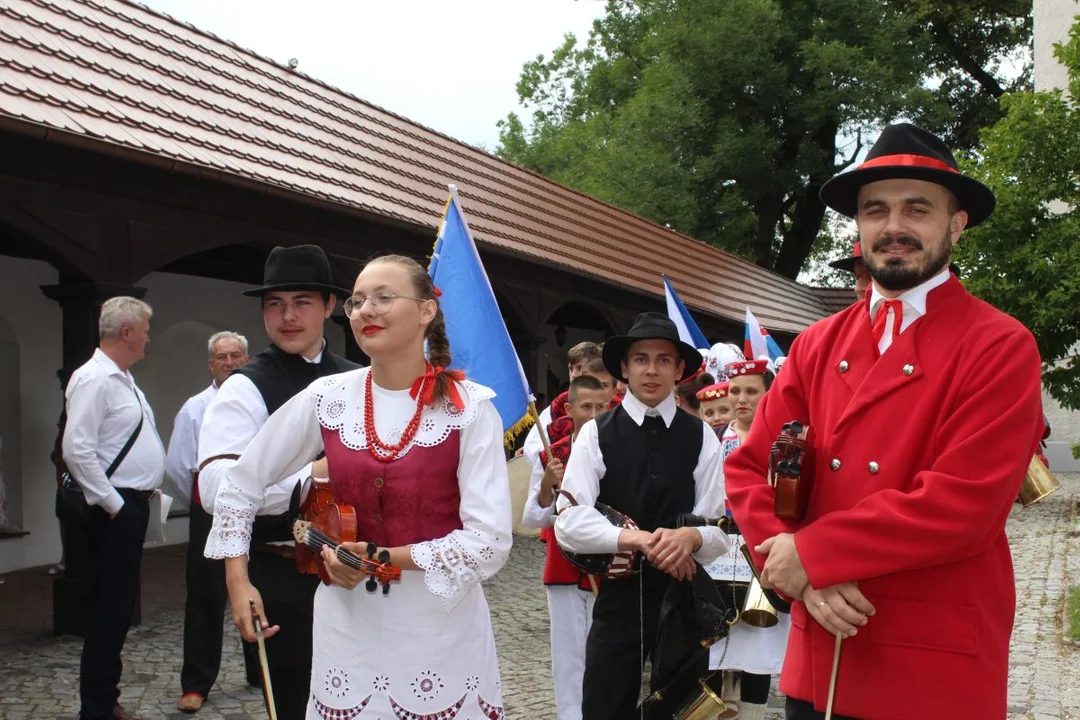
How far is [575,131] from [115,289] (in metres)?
32.7

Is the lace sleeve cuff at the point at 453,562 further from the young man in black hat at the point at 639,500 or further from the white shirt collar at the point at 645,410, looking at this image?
the white shirt collar at the point at 645,410

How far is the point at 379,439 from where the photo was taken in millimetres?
2738

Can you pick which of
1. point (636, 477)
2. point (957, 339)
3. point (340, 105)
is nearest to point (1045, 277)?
point (340, 105)

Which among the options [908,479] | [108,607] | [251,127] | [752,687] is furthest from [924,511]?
[251,127]

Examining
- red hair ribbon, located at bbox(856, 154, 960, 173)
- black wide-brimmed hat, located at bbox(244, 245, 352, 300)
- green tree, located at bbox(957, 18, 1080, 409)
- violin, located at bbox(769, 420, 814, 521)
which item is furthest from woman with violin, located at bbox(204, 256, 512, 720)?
green tree, located at bbox(957, 18, 1080, 409)

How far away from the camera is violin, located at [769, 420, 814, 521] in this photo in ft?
8.07

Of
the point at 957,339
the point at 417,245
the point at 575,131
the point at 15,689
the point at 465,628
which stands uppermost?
the point at 575,131

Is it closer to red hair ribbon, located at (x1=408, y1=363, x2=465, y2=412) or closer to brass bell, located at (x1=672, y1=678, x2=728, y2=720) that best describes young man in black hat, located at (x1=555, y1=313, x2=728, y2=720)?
brass bell, located at (x1=672, y1=678, x2=728, y2=720)

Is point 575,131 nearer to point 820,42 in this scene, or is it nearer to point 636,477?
point 820,42

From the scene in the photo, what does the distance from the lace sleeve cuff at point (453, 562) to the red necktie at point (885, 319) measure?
1061 millimetres

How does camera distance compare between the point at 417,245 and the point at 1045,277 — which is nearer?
the point at 417,245

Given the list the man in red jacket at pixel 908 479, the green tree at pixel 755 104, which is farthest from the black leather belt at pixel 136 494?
the green tree at pixel 755 104

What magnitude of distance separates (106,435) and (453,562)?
368 cm

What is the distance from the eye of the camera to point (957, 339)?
2418 mm
